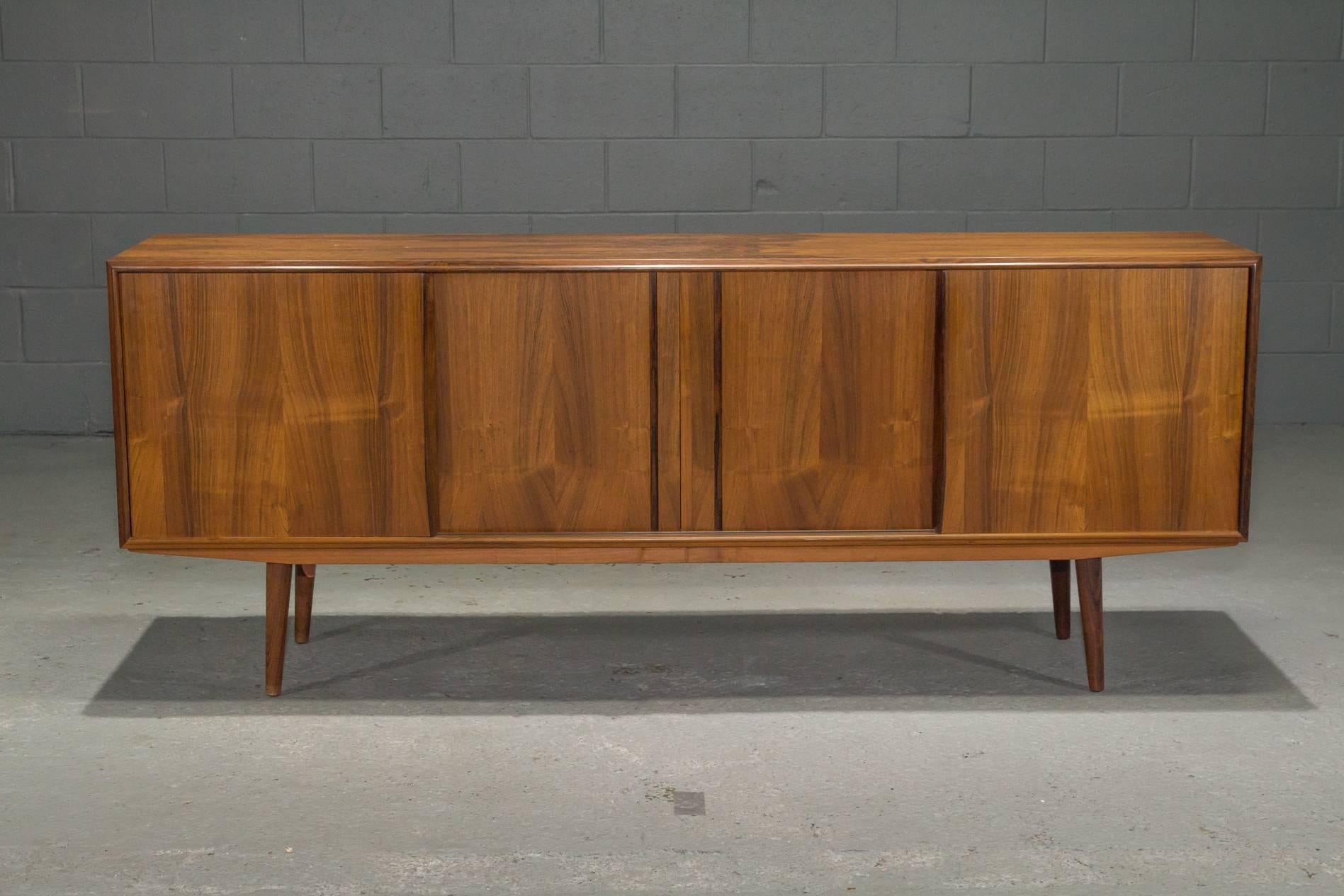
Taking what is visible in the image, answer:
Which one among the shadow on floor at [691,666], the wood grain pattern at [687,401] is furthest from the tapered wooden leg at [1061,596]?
the wood grain pattern at [687,401]

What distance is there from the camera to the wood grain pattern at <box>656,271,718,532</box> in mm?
2445

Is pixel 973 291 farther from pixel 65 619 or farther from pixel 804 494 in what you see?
pixel 65 619

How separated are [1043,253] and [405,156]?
2.61 metres

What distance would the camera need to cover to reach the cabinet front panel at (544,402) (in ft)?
8.05

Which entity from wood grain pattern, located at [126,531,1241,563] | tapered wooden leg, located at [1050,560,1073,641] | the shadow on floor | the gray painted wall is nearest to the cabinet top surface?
wood grain pattern, located at [126,531,1241,563]

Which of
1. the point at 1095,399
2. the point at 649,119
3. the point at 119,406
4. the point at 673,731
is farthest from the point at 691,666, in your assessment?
the point at 649,119

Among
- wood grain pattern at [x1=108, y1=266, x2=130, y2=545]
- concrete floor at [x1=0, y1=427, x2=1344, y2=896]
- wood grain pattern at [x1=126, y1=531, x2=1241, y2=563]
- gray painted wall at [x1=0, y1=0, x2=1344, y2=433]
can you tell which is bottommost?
concrete floor at [x1=0, y1=427, x2=1344, y2=896]

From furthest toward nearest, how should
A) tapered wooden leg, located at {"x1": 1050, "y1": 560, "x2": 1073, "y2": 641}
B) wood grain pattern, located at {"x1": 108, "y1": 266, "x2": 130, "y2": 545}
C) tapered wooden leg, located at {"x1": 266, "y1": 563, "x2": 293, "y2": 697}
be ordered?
tapered wooden leg, located at {"x1": 1050, "y1": 560, "x2": 1073, "y2": 641}, tapered wooden leg, located at {"x1": 266, "y1": 563, "x2": 293, "y2": 697}, wood grain pattern, located at {"x1": 108, "y1": 266, "x2": 130, "y2": 545}

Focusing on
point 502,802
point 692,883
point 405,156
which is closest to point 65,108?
point 405,156

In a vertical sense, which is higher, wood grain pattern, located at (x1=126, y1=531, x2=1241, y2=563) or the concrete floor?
wood grain pattern, located at (x1=126, y1=531, x2=1241, y2=563)

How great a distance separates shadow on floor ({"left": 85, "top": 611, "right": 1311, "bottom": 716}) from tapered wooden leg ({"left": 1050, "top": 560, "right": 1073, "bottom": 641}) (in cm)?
3

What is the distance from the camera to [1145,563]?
11.4 ft

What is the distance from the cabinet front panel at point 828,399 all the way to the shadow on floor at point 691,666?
34 cm

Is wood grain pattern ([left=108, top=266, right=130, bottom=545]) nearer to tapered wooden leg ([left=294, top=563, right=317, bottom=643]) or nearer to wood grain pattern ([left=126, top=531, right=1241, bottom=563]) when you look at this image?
wood grain pattern ([left=126, top=531, right=1241, bottom=563])
